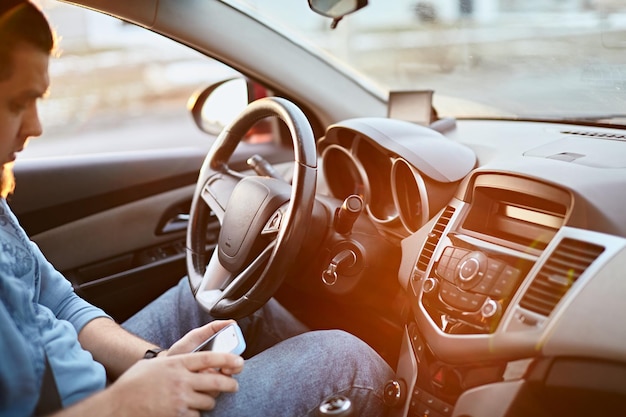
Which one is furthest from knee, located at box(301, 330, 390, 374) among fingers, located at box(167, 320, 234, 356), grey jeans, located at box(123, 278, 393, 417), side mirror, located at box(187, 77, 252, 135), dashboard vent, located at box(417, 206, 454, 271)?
side mirror, located at box(187, 77, 252, 135)

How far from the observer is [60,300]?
179 cm

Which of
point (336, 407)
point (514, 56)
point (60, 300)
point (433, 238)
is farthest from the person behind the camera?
point (514, 56)

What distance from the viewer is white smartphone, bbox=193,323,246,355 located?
157cm

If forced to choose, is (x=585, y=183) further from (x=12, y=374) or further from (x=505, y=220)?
(x=12, y=374)

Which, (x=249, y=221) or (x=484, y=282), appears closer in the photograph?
(x=484, y=282)

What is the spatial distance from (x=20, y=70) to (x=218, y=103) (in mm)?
1839

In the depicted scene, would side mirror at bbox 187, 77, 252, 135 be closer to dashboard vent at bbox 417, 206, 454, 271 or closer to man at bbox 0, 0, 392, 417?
dashboard vent at bbox 417, 206, 454, 271

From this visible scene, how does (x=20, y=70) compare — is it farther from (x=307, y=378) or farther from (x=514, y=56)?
(x=514, y=56)

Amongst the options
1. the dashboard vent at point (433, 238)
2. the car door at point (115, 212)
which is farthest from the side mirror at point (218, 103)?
the dashboard vent at point (433, 238)

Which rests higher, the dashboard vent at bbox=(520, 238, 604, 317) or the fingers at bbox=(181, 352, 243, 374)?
the dashboard vent at bbox=(520, 238, 604, 317)

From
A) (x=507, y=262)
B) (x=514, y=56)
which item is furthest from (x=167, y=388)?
(x=514, y=56)

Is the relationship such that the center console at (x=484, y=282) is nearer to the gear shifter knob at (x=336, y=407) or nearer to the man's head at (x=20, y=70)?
the gear shifter knob at (x=336, y=407)

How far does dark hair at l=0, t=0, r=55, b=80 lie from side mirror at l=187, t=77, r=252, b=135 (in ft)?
5.24

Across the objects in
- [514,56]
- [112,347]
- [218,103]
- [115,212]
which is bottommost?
[115,212]
